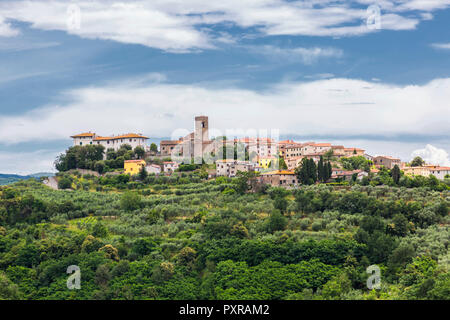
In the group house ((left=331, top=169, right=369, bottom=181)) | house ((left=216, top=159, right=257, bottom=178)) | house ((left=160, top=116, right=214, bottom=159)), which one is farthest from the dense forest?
house ((left=160, top=116, right=214, bottom=159))

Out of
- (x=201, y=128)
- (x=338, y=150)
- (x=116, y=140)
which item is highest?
(x=201, y=128)

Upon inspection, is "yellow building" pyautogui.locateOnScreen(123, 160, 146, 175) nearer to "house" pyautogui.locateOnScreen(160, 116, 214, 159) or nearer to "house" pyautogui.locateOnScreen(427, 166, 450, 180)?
"house" pyautogui.locateOnScreen(160, 116, 214, 159)

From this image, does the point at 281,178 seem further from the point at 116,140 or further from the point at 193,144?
the point at 116,140

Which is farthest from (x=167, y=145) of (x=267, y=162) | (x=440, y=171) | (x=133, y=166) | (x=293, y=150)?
(x=440, y=171)

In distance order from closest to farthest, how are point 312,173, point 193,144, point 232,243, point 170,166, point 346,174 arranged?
point 232,243, point 312,173, point 346,174, point 170,166, point 193,144

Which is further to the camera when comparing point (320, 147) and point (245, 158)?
point (320, 147)

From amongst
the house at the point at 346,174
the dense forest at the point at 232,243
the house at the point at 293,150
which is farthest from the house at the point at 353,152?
the dense forest at the point at 232,243

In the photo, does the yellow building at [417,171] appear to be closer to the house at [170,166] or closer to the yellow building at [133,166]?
the house at [170,166]
